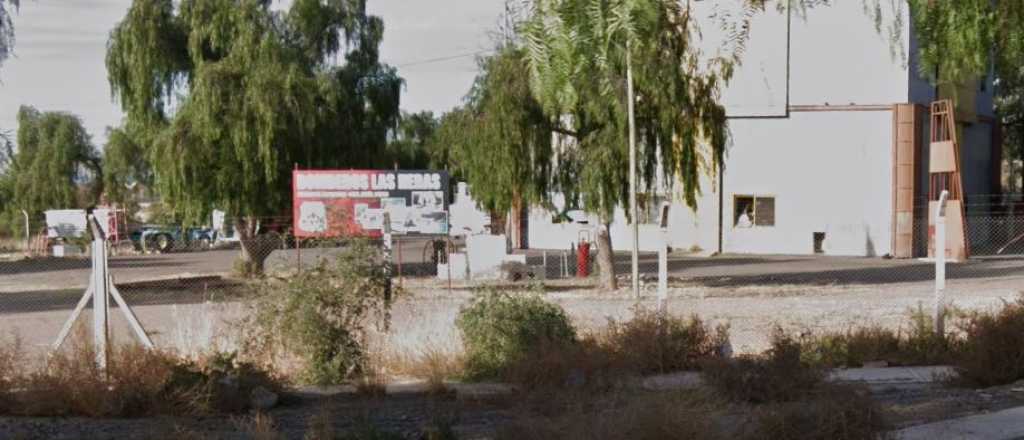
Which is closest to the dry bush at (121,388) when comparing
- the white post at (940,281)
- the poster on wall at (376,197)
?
the white post at (940,281)

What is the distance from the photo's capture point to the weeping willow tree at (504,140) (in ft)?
89.1

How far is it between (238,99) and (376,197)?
5.06 meters

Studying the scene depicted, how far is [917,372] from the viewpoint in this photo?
13023 millimetres

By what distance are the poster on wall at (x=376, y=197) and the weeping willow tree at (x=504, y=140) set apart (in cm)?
99

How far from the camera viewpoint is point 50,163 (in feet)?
192

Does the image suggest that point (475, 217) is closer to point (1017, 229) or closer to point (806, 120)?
point (806, 120)

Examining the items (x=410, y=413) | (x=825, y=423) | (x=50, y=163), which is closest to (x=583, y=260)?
(x=410, y=413)

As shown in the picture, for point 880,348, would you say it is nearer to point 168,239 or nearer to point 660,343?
point 660,343

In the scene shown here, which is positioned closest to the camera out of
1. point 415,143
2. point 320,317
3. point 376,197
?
point 320,317

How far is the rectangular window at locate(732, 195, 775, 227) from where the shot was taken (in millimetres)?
46625

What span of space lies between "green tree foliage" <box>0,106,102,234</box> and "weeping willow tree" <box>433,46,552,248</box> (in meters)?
34.0

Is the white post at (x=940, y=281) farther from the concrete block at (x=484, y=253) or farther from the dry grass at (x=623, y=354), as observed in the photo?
the concrete block at (x=484, y=253)

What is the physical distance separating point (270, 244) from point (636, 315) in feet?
69.1

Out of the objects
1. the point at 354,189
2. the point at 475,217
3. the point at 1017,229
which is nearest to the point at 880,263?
the point at 1017,229
